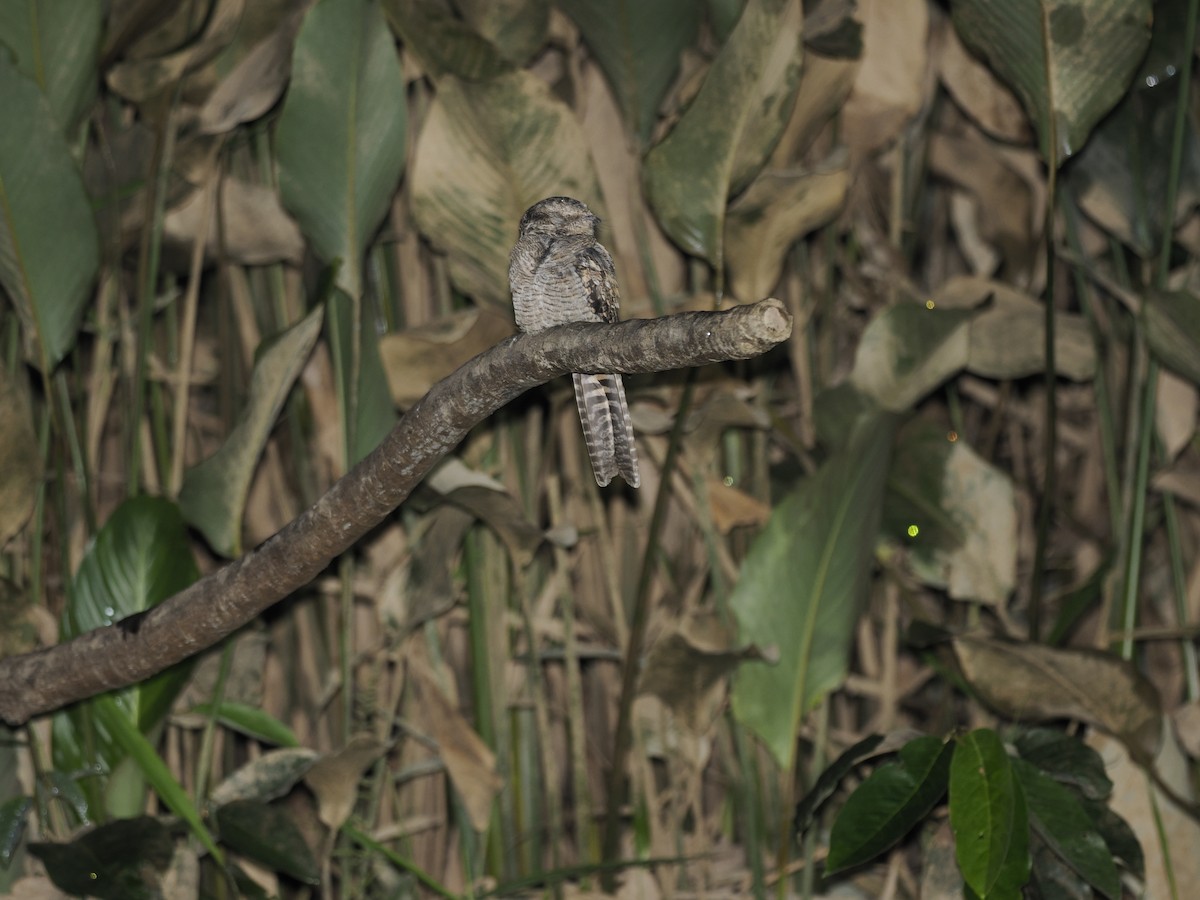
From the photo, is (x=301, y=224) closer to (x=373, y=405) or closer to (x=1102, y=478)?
(x=373, y=405)

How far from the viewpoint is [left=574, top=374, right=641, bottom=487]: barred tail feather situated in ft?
5.00

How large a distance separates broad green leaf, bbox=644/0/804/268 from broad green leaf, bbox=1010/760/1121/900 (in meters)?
0.76

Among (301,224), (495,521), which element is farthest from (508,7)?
(495,521)

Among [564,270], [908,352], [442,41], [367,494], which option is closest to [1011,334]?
[908,352]

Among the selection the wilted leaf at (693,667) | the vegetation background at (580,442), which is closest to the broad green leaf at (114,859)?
the vegetation background at (580,442)

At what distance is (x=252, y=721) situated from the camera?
189 cm

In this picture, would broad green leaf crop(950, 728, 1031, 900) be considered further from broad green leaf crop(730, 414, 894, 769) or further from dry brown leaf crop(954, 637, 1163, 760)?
broad green leaf crop(730, 414, 894, 769)

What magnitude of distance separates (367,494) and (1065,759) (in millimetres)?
903

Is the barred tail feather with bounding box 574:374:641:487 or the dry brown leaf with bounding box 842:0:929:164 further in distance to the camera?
the dry brown leaf with bounding box 842:0:929:164

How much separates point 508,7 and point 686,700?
3.33ft

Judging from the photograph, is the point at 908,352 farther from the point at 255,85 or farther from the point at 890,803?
the point at 255,85

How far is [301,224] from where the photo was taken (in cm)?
187

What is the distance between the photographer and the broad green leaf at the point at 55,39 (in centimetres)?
188

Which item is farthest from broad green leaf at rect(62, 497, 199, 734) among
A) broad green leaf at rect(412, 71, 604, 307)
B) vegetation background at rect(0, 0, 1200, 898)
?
broad green leaf at rect(412, 71, 604, 307)
